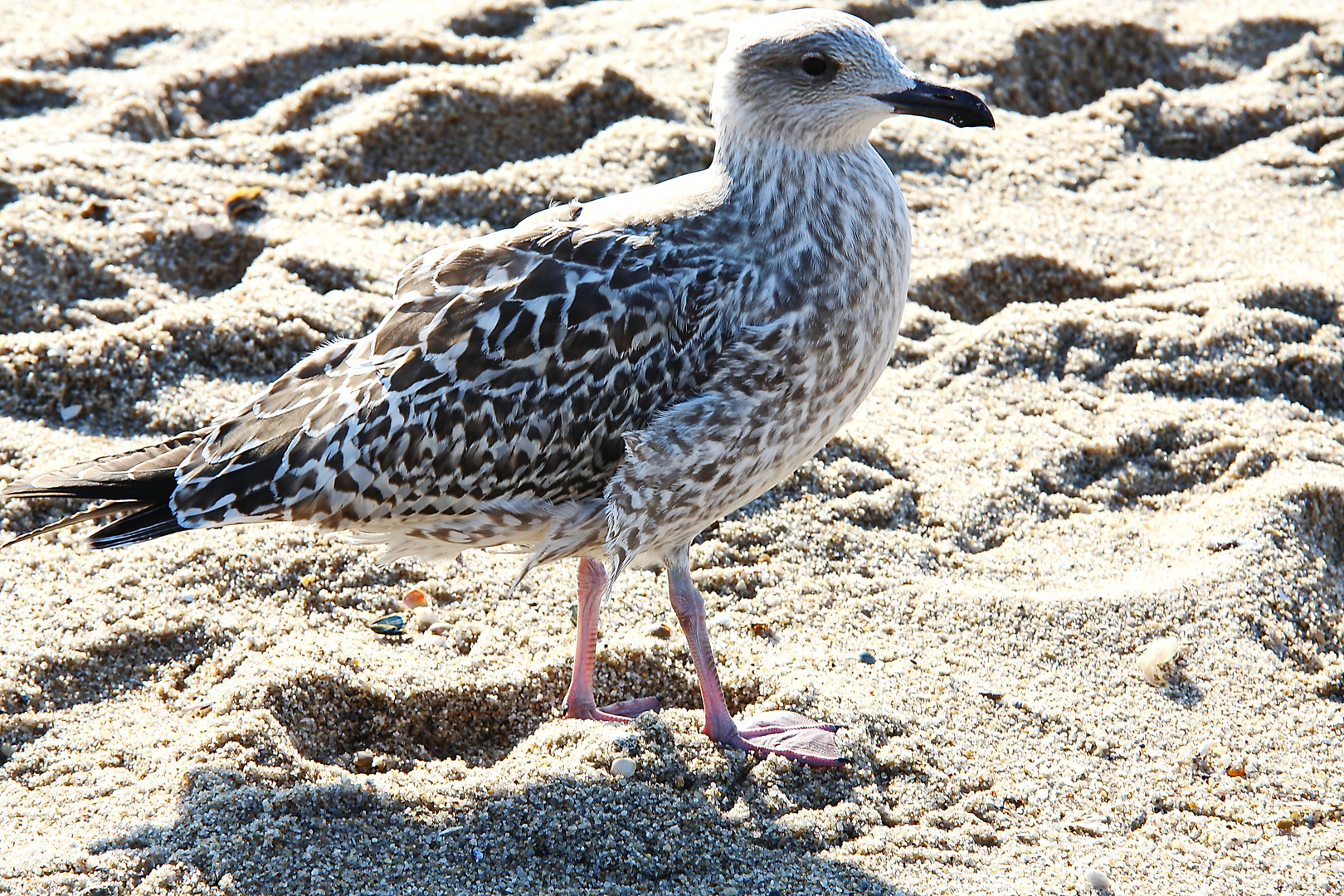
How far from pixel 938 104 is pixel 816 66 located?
337 mm

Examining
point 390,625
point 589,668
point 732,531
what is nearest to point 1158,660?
point 732,531

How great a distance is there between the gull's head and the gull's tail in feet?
5.76

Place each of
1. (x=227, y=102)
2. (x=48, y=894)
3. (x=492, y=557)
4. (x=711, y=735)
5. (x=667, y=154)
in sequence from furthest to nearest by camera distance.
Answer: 1. (x=227, y=102)
2. (x=667, y=154)
3. (x=492, y=557)
4. (x=711, y=735)
5. (x=48, y=894)

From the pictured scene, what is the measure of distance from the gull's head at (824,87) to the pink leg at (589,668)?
1.31 metres

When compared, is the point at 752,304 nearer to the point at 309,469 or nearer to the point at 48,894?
the point at 309,469

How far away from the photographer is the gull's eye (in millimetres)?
3311

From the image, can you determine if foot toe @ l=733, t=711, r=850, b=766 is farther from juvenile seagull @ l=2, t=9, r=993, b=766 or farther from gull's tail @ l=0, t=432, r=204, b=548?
gull's tail @ l=0, t=432, r=204, b=548

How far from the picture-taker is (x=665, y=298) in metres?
3.13

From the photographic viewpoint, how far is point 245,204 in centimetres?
503

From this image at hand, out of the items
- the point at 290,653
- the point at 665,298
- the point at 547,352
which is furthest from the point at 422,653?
the point at 665,298

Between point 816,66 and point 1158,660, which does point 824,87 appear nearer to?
point 816,66

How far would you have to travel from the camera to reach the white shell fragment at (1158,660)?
3480 mm

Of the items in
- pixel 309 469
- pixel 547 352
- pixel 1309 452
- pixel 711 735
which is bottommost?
pixel 711 735

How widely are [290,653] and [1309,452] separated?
327 centimetres
